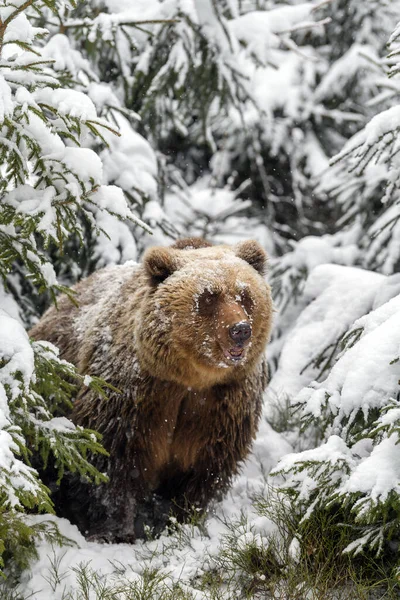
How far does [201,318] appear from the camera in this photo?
4000 mm

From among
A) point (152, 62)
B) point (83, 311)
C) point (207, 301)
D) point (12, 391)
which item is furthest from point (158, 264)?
point (152, 62)

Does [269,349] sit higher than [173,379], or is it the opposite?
[173,379]

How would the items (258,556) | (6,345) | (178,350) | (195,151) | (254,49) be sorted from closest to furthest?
(6,345) → (258,556) → (178,350) → (254,49) → (195,151)

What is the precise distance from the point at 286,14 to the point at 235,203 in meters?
4.31

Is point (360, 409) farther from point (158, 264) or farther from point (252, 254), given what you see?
point (158, 264)

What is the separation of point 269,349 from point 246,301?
144 inches

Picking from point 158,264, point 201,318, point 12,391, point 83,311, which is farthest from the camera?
point 83,311

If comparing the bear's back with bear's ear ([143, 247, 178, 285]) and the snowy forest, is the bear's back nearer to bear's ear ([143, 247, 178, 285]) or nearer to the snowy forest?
the snowy forest

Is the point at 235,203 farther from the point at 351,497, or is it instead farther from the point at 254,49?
the point at 351,497

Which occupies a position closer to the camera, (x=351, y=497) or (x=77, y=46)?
(x=351, y=497)

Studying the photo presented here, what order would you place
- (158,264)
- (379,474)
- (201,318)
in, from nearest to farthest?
(379,474) < (201,318) < (158,264)

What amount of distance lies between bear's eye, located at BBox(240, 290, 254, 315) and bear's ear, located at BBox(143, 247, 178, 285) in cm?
47

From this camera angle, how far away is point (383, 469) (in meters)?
2.98

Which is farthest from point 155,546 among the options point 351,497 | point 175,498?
point 351,497
